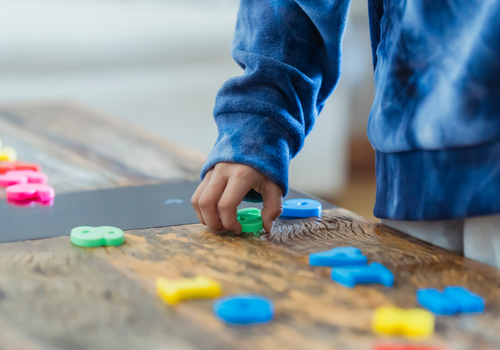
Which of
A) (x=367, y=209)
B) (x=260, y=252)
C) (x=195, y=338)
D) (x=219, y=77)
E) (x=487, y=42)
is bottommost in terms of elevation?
(x=195, y=338)

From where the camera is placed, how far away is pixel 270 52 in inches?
31.4

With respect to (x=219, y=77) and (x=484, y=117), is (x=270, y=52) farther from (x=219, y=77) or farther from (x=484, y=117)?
(x=219, y=77)

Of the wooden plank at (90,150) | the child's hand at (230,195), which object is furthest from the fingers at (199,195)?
the wooden plank at (90,150)

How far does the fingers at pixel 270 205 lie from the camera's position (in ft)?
2.40

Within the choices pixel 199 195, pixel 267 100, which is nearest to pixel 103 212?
pixel 199 195

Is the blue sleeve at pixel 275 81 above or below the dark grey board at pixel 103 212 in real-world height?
above

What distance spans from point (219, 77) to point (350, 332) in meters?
2.27

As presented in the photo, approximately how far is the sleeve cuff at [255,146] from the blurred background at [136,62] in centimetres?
177

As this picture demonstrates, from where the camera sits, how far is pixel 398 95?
676 millimetres

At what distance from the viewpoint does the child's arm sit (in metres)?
0.72

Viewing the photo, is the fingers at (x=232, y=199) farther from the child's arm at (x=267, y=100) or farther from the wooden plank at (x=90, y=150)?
the wooden plank at (x=90, y=150)

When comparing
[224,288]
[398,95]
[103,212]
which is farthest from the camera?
[103,212]

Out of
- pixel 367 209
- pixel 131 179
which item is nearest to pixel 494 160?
pixel 131 179

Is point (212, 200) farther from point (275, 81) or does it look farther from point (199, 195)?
point (275, 81)
